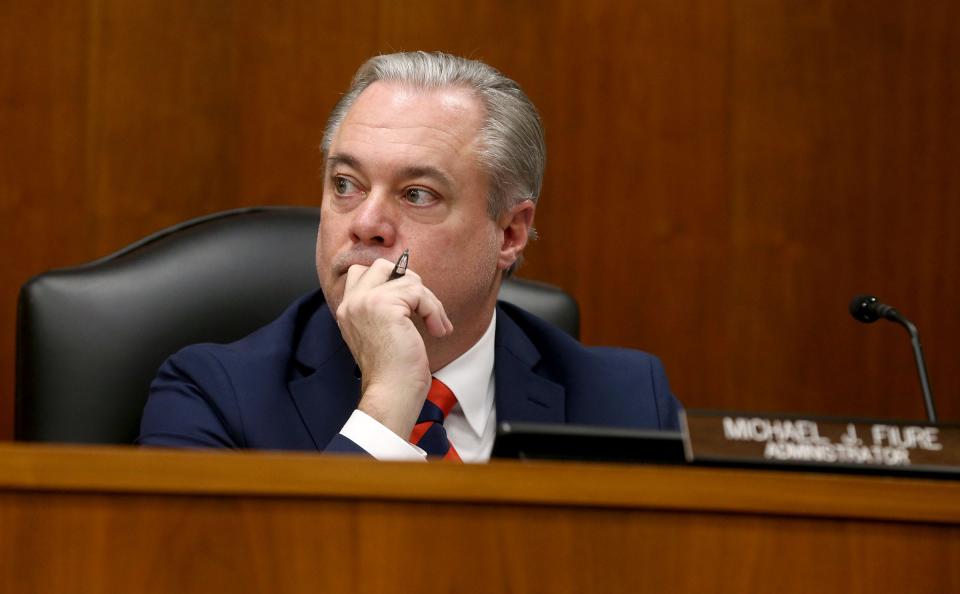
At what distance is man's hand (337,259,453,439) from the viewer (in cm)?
133

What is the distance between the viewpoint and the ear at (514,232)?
5.51ft

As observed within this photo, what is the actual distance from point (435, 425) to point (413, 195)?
0.30m

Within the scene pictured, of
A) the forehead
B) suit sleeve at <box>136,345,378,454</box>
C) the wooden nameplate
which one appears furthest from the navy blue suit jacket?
the wooden nameplate

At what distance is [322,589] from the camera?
69 cm

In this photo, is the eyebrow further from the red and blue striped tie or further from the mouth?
the red and blue striped tie

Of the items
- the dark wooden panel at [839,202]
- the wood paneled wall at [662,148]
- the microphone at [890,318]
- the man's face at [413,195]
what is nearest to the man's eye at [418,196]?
the man's face at [413,195]

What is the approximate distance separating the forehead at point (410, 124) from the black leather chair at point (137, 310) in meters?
0.18

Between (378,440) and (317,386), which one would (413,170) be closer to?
(317,386)

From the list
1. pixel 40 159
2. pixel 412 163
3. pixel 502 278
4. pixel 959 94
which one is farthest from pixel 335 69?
Result: pixel 959 94

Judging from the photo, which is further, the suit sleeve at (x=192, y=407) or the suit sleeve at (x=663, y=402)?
the suit sleeve at (x=663, y=402)

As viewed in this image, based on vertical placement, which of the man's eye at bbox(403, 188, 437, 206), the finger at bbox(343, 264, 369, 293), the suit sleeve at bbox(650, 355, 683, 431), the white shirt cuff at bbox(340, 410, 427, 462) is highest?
the man's eye at bbox(403, 188, 437, 206)

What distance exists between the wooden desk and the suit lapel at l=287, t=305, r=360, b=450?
0.74m

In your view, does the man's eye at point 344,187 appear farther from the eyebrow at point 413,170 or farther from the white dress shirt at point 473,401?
the white dress shirt at point 473,401

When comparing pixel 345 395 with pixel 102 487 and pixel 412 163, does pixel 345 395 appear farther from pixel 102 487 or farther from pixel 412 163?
pixel 102 487
